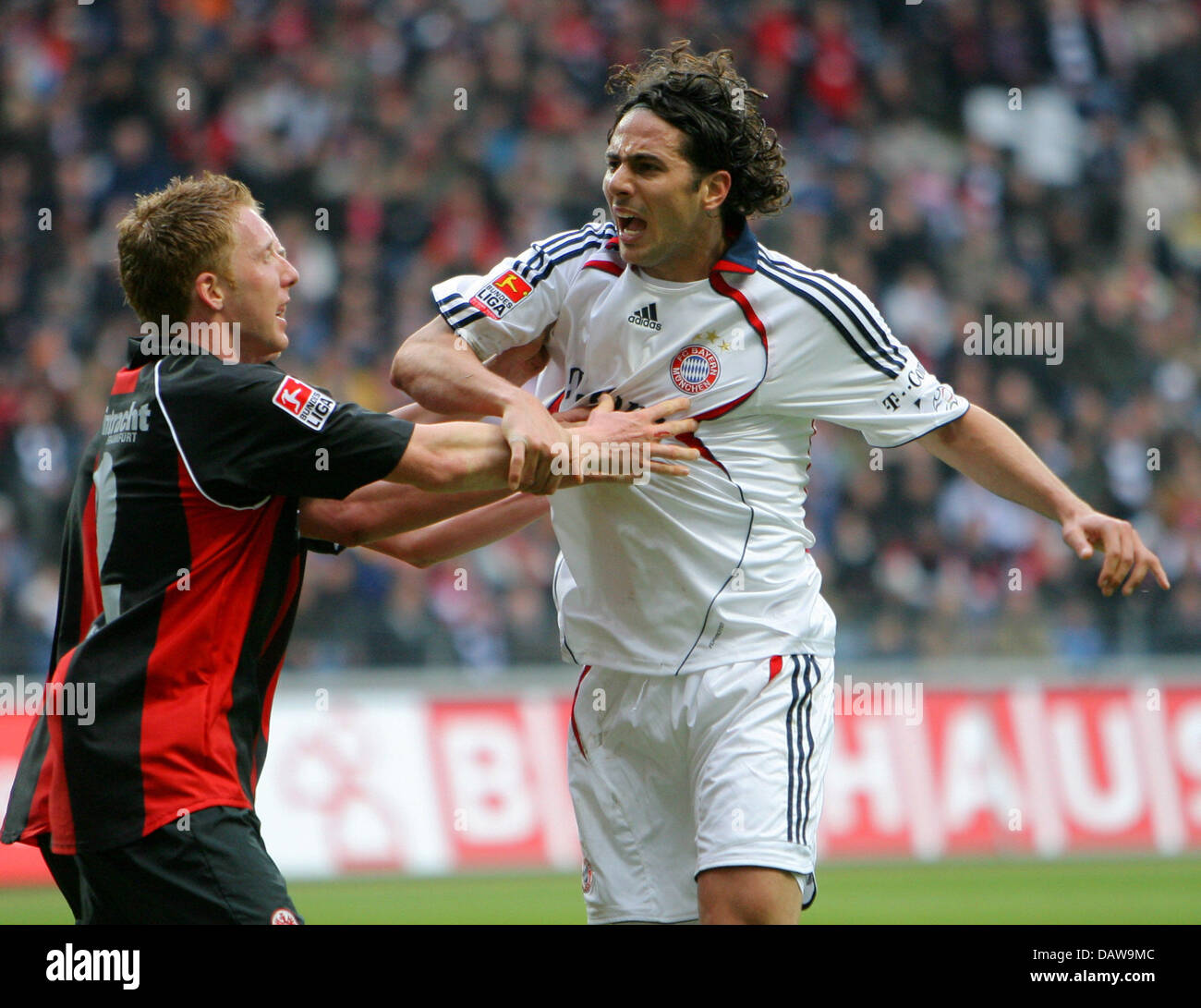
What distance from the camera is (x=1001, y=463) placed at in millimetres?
4547

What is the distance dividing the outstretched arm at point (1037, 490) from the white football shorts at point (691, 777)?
706mm

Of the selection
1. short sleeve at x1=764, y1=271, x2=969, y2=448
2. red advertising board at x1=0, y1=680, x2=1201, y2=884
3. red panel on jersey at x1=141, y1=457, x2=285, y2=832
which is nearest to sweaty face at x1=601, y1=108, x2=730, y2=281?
short sleeve at x1=764, y1=271, x2=969, y2=448

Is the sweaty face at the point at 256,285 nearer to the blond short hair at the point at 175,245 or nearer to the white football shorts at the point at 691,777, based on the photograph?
the blond short hair at the point at 175,245

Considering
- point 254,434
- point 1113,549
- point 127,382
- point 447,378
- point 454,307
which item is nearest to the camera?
point 254,434

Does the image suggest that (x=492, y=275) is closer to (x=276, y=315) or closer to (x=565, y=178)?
(x=276, y=315)

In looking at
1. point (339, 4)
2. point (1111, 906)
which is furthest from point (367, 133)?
point (1111, 906)

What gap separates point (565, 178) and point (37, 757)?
37.5 ft

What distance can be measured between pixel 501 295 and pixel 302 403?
85 cm

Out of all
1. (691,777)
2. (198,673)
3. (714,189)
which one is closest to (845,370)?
(714,189)

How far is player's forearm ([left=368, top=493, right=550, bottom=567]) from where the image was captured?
4758 mm

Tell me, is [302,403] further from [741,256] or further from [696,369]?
[741,256]

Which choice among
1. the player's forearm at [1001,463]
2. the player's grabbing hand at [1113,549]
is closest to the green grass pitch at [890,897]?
the player's forearm at [1001,463]

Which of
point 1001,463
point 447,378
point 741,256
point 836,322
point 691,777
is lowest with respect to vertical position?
point 691,777

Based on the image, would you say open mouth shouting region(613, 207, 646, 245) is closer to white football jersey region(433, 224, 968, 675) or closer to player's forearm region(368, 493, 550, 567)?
white football jersey region(433, 224, 968, 675)
